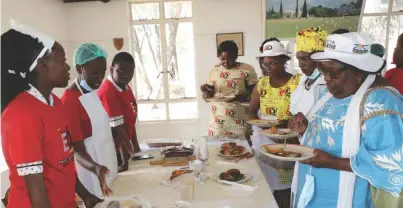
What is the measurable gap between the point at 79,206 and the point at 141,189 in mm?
308

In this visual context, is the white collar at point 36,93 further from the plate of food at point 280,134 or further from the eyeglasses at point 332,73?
the plate of food at point 280,134

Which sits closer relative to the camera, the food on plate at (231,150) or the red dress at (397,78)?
the food on plate at (231,150)

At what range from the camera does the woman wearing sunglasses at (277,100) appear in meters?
2.22

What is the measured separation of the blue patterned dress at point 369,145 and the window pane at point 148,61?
4369 mm

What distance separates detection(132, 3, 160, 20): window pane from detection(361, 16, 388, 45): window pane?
3620 mm

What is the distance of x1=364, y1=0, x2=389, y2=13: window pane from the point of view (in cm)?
522

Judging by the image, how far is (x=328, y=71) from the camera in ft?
4.22

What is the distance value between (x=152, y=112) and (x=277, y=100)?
12.1 feet

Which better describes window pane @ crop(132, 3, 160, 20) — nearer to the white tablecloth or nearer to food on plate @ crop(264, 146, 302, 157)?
the white tablecloth

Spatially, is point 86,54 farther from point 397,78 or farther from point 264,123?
point 397,78

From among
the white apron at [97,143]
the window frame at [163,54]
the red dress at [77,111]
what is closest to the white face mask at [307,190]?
the white apron at [97,143]

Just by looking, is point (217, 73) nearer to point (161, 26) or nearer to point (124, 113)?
point (124, 113)

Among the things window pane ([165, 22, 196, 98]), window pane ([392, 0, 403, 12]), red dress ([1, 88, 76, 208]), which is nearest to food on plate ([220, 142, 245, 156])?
red dress ([1, 88, 76, 208])

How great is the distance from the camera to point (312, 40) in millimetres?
1855
